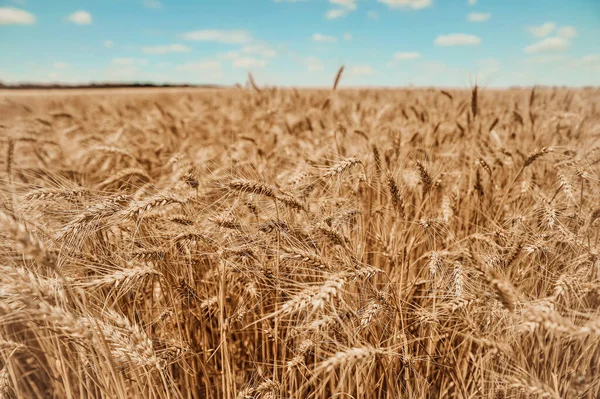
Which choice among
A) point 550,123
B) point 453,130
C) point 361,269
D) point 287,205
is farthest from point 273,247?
point 550,123

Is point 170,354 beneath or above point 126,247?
beneath

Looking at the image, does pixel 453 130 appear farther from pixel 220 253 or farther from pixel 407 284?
pixel 220 253

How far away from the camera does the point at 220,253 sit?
4.34 feet

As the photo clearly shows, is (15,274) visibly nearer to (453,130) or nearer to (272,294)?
(272,294)

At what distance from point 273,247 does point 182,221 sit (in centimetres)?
44

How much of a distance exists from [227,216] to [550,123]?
4338 mm

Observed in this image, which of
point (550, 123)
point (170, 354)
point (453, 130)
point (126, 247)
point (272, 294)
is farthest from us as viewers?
point (550, 123)

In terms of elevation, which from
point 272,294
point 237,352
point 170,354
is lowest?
point 237,352

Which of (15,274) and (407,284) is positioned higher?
(15,274)

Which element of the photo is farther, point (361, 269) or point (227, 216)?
point (227, 216)

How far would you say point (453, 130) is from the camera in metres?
3.73

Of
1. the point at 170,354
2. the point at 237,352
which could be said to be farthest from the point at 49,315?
the point at 237,352

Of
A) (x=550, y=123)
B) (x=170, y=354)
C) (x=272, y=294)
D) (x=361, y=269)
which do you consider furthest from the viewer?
(x=550, y=123)

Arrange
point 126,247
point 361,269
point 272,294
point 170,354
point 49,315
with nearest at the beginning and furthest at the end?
point 49,315 < point 361,269 < point 170,354 < point 126,247 < point 272,294
